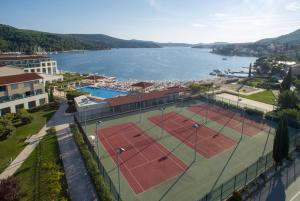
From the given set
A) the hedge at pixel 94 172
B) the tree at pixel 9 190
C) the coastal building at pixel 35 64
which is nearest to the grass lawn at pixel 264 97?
the hedge at pixel 94 172

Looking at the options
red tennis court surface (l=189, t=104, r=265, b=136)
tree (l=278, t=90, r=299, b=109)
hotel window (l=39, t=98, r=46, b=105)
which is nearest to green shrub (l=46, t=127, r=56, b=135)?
hotel window (l=39, t=98, r=46, b=105)

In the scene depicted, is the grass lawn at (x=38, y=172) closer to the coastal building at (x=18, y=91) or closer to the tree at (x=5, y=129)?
the tree at (x=5, y=129)

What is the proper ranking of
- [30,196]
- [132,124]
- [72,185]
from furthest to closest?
[132,124] → [72,185] → [30,196]

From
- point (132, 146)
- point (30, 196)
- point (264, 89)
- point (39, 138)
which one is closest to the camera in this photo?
point (30, 196)

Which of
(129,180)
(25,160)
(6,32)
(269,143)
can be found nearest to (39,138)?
(25,160)

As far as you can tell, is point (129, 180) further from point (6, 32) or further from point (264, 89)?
point (6, 32)

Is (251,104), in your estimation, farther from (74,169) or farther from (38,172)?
(38,172)

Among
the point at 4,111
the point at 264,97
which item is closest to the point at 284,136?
the point at 264,97

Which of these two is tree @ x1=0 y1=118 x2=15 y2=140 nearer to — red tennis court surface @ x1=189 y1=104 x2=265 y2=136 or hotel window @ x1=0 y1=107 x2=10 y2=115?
hotel window @ x1=0 y1=107 x2=10 y2=115
